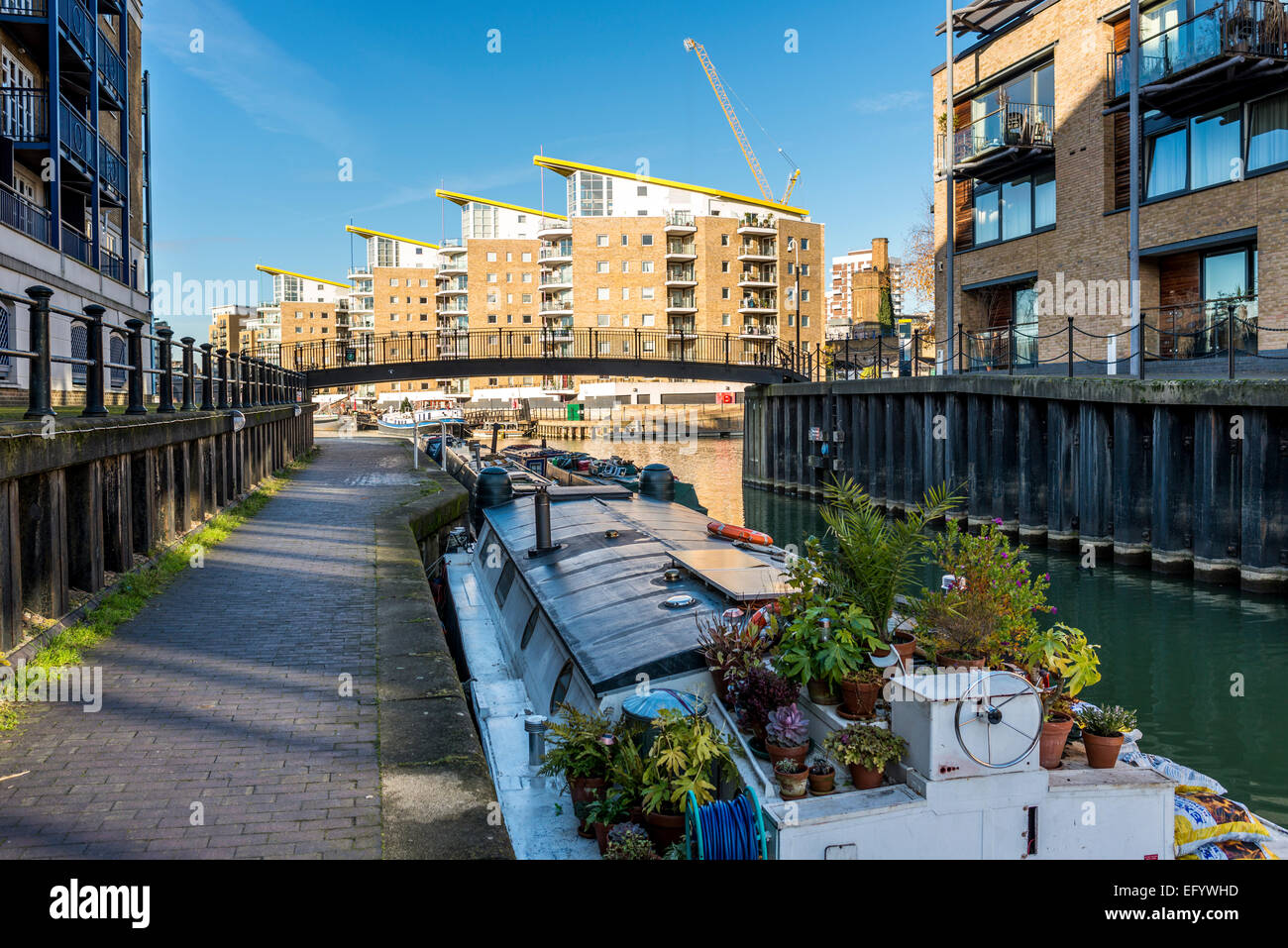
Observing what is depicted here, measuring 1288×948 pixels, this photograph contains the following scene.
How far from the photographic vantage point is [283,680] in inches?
316

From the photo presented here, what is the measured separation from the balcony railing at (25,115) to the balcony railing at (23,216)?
6.38 ft

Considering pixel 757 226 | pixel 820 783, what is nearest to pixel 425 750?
pixel 820 783

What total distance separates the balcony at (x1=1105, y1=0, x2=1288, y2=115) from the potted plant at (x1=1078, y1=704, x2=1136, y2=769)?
2229 centimetres

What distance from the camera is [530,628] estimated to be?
13.0 meters

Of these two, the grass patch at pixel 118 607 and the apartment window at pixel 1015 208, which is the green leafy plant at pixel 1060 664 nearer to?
the grass patch at pixel 118 607

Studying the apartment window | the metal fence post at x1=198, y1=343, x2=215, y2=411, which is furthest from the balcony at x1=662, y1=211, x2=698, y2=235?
the metal fence post at x1=198, y1=343, x2=215, y2=411

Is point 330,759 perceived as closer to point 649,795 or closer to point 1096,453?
point 649,795

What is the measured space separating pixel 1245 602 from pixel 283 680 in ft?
51.6

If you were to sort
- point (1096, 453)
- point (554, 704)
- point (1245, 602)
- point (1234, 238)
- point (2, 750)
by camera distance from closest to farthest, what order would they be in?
point (2, 750) < point (554, 704) < point (1245, 602) < point (1096, 453) < point (1234, 238)

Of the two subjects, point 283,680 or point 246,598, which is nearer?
point 283,680

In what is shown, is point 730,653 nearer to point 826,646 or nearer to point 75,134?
point 826,646

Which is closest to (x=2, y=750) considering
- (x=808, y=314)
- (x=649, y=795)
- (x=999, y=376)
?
(x=649, y=795)

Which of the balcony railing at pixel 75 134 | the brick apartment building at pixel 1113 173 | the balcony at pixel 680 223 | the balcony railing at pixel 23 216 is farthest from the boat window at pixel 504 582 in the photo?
the balcony at pixel 680 223

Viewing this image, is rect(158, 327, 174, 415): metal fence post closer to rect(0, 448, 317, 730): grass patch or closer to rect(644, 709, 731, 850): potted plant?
rect(0, 448, 317, 730): grass patch
